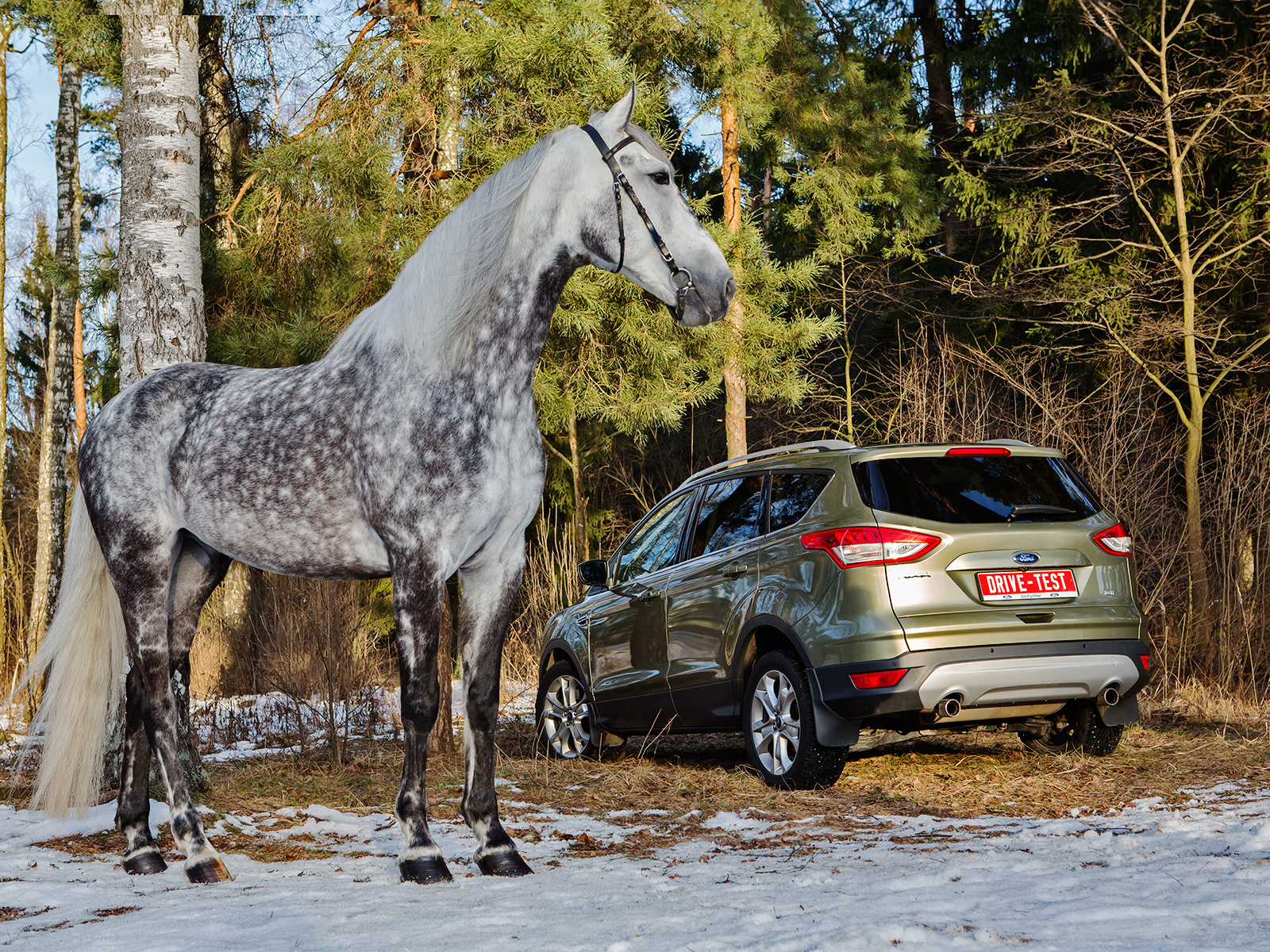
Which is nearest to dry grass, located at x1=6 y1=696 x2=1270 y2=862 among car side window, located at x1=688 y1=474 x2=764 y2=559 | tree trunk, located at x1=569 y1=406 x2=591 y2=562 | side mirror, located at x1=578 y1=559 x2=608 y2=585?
side mirror, located at x1=578 y1=559 x2=608 y2=585

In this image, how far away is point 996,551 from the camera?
238 inches

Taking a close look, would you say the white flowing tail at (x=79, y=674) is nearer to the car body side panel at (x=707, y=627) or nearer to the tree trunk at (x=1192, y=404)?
the car body side panel at (x=707, y=627)

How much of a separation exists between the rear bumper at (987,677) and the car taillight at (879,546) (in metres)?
0.50

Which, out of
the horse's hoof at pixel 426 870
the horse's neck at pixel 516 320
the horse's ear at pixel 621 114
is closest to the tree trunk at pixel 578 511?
the horse's neck at pixel 516 320

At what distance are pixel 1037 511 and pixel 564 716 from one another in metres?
3.91

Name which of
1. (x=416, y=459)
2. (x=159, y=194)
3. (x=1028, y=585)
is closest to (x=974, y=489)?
(x=1028, y=585)

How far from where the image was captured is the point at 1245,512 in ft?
36.4

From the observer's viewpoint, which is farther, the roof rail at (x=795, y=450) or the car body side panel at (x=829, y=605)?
the roof rail at (x=795, y=450)

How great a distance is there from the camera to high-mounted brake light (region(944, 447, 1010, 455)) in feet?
21.0

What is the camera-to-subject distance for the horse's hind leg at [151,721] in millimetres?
4391

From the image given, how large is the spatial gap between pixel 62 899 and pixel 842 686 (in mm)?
3659

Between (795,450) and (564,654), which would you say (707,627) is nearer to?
(795,450)

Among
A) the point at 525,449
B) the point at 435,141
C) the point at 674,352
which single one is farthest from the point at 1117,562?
the point at 435,141

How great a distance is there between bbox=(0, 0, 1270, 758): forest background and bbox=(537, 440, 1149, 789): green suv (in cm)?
186
